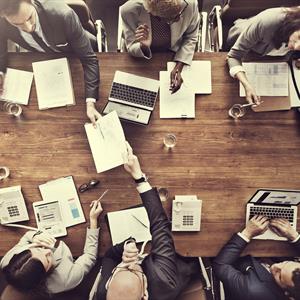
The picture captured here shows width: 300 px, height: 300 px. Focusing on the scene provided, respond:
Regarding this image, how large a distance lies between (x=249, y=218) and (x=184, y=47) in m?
1.06

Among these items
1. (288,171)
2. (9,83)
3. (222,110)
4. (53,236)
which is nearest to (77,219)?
(53,236)

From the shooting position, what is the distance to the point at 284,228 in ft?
6.95

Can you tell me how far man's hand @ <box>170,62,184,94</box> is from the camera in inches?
87.7

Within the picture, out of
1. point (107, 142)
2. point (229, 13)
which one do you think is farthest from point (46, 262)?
point (229, 13)

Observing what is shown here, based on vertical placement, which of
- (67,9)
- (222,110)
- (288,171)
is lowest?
(288,171)

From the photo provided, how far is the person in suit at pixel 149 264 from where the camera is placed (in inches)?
74.5

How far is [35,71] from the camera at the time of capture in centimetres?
227

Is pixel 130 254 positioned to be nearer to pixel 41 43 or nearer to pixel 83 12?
pixel 41 43

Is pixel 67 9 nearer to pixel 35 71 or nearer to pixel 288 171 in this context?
pixel 35 71

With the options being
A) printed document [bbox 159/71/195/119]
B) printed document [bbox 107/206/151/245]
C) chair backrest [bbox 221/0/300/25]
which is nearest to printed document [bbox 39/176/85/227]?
printed document [bbox 107/206/151/245]

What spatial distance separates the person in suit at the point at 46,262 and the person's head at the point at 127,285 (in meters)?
0.27

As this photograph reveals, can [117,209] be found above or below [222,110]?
below

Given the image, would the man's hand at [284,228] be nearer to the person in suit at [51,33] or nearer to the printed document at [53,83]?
the person in suit at [51,33]

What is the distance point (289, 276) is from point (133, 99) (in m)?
1.30
